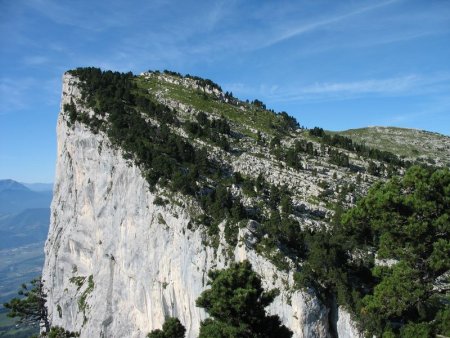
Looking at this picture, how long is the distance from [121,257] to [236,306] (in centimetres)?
5674

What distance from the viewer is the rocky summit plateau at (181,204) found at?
56875mm

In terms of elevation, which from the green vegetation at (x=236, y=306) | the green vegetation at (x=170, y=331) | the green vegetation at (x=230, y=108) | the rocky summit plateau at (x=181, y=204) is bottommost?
the green vegetation at (x=170, y=331)

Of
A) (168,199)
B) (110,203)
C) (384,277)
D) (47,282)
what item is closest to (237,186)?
(168,199)

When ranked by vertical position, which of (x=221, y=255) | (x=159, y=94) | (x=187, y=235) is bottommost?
(x=221, y=255)

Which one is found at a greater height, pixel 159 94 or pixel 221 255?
pixel 159 94

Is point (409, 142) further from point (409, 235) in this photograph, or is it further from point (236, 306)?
point (236, 306)

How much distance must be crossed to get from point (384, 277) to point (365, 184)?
53.2 metres

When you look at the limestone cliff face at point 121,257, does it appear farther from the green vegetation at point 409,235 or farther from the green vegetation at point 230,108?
the green vegetation at point 230,108

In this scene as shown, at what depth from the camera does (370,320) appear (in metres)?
44.5

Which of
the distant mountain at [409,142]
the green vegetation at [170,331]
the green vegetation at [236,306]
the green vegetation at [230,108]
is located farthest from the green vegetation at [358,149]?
the green vegetation at [236,306]

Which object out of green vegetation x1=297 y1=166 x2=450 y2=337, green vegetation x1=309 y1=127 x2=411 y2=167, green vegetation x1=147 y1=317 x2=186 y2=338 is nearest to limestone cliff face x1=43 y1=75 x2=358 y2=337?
green vegetation x1=147 y1=317 x2=186 y2=338

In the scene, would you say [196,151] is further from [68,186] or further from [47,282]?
[47,282]

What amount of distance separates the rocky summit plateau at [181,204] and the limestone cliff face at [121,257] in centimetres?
Result: 27

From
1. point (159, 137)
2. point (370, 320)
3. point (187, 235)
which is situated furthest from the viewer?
point (159, 137)
